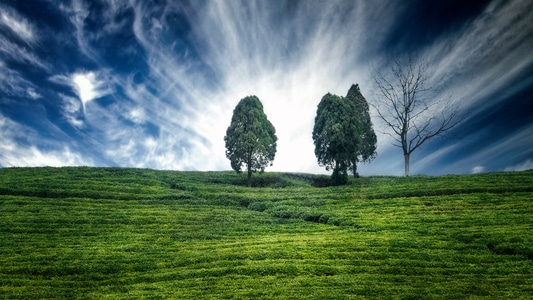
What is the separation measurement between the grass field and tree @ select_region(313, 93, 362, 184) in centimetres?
1053

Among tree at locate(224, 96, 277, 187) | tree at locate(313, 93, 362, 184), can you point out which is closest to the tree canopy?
tree at locate(313, 93, 362, 184)

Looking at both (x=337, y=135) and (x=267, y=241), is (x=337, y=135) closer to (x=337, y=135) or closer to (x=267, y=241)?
(x=337, y=135)

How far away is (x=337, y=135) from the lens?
57812 mm

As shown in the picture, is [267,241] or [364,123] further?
[364,123]

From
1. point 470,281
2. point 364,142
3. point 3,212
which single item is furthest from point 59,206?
point 364,142

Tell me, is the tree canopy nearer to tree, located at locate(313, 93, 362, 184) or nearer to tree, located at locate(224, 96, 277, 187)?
tree, located at locate(313, 93, 362, 184)

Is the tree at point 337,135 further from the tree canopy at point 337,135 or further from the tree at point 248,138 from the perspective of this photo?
the tree at point 248,138

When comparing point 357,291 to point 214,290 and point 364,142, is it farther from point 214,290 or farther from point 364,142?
point 364,142

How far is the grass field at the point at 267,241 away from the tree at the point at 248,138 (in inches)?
443

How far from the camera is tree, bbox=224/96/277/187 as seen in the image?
2352 inches

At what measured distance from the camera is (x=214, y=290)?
760 inches

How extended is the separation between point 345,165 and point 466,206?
2515 cm

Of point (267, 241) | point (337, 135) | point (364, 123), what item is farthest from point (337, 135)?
point (267, 241)

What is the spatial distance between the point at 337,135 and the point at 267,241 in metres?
33.3
